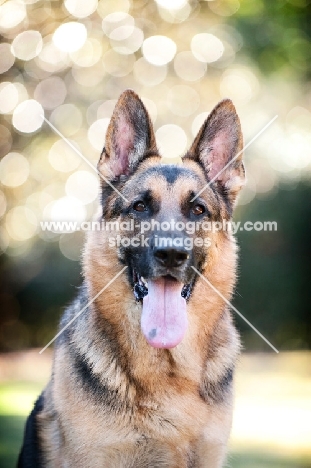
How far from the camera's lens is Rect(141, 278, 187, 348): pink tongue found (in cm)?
381

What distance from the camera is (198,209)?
426 centimetres

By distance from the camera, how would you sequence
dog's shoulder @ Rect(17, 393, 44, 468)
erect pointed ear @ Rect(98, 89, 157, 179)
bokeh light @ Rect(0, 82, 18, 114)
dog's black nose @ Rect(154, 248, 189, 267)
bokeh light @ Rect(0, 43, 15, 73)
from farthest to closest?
bokeh light @ Rect(0, 82, 18, 114) < bokeh light @ Rect(0, 43, 15, 73) < erect pointed ear @ Rect(98, 89, 157, 179) < dog's shoulder @ Rect(17, 393, 44, 468) < dog's black nose @ Rect(154, 248, 189, 267)

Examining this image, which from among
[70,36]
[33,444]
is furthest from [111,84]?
[33,444]

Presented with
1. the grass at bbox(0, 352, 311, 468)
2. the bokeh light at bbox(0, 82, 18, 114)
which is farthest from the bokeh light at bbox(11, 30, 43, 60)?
the grass at bbox(0, 352, 311, 468)

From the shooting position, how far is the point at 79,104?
14.1m

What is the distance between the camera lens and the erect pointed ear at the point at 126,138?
4.28 m

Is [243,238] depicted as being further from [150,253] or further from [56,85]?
[150,253]

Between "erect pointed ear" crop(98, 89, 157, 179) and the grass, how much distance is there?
1.88 m

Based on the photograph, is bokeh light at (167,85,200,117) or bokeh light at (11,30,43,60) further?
bokeh light at (167,85,200,117)

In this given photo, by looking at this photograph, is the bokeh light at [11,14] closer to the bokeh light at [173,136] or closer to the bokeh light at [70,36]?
the bokeh light at [70,36]

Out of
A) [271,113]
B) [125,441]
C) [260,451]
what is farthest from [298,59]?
[125,441]

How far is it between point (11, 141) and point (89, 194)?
108 inches

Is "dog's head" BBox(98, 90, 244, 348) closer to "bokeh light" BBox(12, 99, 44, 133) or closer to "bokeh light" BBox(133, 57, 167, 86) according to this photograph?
"bokeh light" BBox(12, 99, 44, 133)

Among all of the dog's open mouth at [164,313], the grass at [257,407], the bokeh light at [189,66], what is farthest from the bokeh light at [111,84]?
the dog's open mouth at [164,313]
